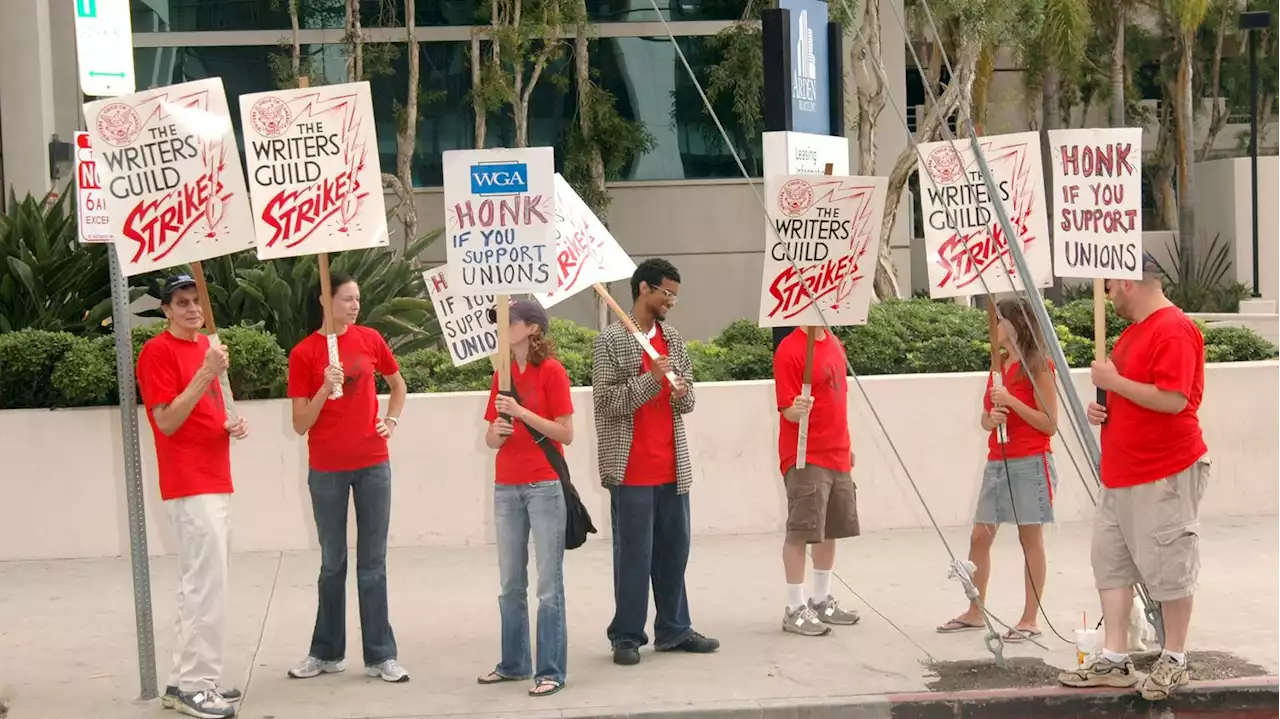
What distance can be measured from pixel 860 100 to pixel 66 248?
30.1ft

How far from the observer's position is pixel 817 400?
7.91 meters

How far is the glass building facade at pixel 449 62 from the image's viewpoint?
72.6 ft

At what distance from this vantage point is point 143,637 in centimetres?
700

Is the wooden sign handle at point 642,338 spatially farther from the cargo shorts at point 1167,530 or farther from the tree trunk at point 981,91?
the tree trunk at point 981,91

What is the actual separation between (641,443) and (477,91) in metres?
14.1

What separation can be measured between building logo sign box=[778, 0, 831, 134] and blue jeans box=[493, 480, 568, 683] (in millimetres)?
3288

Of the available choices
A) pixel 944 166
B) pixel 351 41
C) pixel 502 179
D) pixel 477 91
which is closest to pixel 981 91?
pixel 477 91

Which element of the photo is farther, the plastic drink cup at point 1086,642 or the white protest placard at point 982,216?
the white protest placard at point 982,216

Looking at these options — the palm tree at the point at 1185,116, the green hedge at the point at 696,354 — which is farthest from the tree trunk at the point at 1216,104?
the green hedge at the point at 696,354

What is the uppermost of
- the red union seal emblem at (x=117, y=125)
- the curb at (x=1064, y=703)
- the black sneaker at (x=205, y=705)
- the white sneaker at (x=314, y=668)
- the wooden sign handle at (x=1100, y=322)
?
the red union seal emblem at (x=117, y=125)

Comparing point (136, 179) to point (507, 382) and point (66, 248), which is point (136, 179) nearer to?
point (507, 382)

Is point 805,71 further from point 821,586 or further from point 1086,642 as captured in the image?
point 1086,642

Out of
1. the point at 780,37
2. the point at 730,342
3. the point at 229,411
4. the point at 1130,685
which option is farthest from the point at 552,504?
the point at 730,342

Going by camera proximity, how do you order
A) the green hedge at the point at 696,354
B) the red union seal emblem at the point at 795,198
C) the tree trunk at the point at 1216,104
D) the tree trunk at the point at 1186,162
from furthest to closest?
the tree trunk at the point at 1216,104 < the tree trunk at the point at 1186,162 < the green hedge at the point at 696,354 < the red union seal emblem at the point at 795,198
